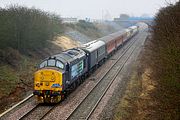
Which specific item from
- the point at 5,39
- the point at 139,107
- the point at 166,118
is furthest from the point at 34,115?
the point at 5,39

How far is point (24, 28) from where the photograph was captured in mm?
39438

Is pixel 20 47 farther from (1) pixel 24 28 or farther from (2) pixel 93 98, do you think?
(2) pixel 93 98

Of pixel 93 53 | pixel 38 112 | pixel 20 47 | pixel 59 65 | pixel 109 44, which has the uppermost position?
pixel 59 65

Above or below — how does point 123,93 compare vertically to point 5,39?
below

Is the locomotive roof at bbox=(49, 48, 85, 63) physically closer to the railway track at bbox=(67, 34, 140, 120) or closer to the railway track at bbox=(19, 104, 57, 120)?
the railway track at bbox=(67, 34, 140, 120)

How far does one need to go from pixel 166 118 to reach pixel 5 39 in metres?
24.2

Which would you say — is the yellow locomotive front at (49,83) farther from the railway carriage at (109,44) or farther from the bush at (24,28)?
the railway carriage at (109,44)

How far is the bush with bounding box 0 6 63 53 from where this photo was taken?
3449 centimetres

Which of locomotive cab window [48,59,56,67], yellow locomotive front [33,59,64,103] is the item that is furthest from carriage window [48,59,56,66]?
yellow locomotive front [33,59,64,103]

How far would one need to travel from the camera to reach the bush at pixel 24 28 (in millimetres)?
34487

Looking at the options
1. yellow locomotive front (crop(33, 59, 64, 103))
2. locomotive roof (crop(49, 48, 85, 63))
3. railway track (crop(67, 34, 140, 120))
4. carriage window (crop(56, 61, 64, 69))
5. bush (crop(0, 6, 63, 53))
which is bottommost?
railway track (crop(67, 34, 140, 120))

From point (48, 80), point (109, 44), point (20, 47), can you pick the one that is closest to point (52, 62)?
point (48, 80)

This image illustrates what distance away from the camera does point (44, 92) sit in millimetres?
22484

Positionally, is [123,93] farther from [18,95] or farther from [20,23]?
[20,23]
